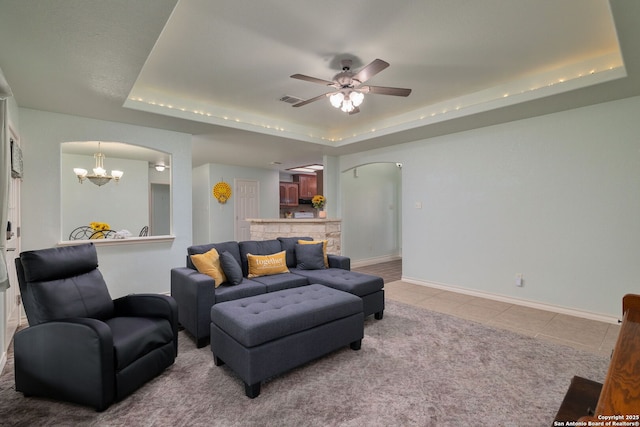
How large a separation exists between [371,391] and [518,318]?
2454 millimetres

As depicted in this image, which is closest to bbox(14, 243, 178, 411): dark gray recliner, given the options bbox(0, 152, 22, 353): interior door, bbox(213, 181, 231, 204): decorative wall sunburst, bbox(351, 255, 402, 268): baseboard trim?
bbox(0, 152, 22, 353): interior door

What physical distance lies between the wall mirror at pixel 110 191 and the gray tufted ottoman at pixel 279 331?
180 inches

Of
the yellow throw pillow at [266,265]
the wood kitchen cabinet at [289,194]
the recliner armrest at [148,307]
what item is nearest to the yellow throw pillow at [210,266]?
the yellow throw pillow at [266,265]

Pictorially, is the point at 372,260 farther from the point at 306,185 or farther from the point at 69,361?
the point at 69,361

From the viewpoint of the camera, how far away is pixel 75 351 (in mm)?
1912

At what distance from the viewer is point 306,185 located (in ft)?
34.8

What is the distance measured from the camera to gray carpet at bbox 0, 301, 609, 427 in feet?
6.12

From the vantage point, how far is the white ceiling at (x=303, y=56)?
6.96 feet

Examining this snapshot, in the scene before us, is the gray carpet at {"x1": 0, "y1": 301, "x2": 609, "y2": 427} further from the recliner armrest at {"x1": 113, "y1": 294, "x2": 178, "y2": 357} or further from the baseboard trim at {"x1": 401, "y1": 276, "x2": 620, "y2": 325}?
the baseboard trim at {"x1": 401, "y1": 276, "x2": 620, "y2": 325}

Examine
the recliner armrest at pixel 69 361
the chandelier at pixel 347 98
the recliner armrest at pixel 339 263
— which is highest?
the chandelier at pixel 347 98

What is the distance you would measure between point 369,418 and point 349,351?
0.89m

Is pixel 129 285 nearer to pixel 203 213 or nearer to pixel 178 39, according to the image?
pixel 178 39

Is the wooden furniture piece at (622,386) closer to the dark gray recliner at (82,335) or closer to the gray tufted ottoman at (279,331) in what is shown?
the gray tufted ottoman at (279,331)

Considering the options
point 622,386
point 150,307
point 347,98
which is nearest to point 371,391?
point 622,386
